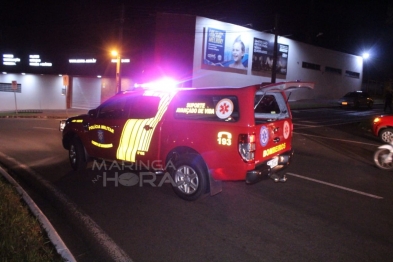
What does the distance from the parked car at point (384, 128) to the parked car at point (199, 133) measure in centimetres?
715

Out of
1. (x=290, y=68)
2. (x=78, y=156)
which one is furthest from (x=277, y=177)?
(x=290, y=68)

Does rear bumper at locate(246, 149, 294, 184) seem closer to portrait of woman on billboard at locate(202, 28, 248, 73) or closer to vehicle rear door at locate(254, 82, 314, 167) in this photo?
vehicle rear door at locate(254, 82, 314, 167)

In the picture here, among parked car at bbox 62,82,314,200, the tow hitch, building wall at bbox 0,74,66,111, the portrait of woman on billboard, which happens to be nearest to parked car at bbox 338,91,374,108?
the portrait of woman on billboard

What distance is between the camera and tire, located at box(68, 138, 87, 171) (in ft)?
26.7

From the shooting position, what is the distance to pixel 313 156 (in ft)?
34.3

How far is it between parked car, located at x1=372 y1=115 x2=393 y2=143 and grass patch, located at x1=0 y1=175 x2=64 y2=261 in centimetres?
1118

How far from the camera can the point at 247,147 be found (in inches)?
213

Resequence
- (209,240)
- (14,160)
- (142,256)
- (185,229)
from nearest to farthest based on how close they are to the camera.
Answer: (142,256), (209,240), (185,229), (14,160)

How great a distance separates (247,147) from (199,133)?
88 cm

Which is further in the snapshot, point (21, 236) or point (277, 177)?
point (277, 177)

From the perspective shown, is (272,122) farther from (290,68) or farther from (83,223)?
(290,68)

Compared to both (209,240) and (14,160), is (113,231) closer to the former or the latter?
(209,240)

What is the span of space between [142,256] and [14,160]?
6.68 meters

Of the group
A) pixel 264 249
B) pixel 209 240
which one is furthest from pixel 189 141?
pixel 264 249
